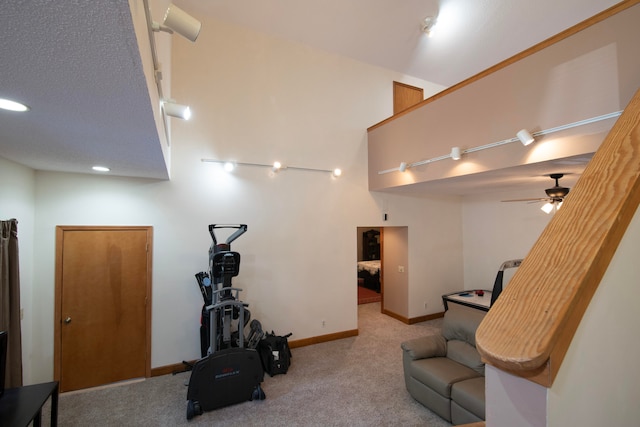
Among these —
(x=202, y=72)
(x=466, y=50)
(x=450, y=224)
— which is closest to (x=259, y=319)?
(x=202, y=72)

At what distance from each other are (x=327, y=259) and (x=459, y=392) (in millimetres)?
2611

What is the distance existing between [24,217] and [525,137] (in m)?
5.18

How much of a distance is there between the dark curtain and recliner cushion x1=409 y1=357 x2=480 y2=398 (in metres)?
3.81

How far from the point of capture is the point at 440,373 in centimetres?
289

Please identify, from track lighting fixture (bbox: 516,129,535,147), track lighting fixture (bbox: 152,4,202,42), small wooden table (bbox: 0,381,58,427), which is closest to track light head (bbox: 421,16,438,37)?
track lighting fixture (bbox: 516,129,535,147)

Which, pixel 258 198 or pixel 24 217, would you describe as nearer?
pixel 24 217

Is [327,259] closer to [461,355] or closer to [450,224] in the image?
[461,355]

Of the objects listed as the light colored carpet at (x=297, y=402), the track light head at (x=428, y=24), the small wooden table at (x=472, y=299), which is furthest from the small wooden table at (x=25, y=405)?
the track light head at (x=428, y=24)

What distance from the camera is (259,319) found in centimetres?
427

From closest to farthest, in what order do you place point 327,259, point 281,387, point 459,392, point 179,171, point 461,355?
point 459,392 → point 461,355 → point 281,387 → point 179,171 → point 327,259

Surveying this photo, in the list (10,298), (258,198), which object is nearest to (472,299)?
(258,198)

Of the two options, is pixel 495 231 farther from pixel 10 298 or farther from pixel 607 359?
pixel 10 298

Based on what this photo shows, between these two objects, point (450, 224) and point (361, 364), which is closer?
point (361, 364)

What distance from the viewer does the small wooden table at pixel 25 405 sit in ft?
6.00
